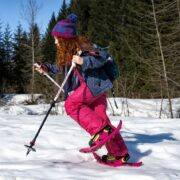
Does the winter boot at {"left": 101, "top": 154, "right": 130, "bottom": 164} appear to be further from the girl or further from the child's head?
the child's head

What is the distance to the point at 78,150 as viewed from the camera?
6.37 meters

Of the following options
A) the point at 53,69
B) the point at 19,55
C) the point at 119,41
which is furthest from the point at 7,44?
the point at 53,69

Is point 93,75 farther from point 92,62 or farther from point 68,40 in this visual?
point 68,40

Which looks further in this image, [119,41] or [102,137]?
[119,41]

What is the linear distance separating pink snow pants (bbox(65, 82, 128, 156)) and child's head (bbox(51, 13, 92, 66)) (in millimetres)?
401

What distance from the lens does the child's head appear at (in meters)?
5.97

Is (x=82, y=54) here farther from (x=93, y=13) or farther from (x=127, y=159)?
(x=93, y=13)

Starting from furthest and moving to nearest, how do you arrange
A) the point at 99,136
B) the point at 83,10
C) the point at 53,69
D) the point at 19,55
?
the point at 83,10 < the point at 19,55 < the point at 53,69 < the point at 99,136

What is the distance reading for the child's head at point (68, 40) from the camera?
597 cm

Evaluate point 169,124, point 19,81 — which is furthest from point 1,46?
point 169,124

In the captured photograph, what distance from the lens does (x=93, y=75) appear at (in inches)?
231

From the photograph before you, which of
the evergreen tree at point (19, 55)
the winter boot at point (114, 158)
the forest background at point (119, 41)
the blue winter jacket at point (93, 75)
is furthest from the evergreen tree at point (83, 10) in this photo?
the winter boot at point (114, 158)

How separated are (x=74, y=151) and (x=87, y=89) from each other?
0.88m

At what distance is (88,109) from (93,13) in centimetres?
5081
